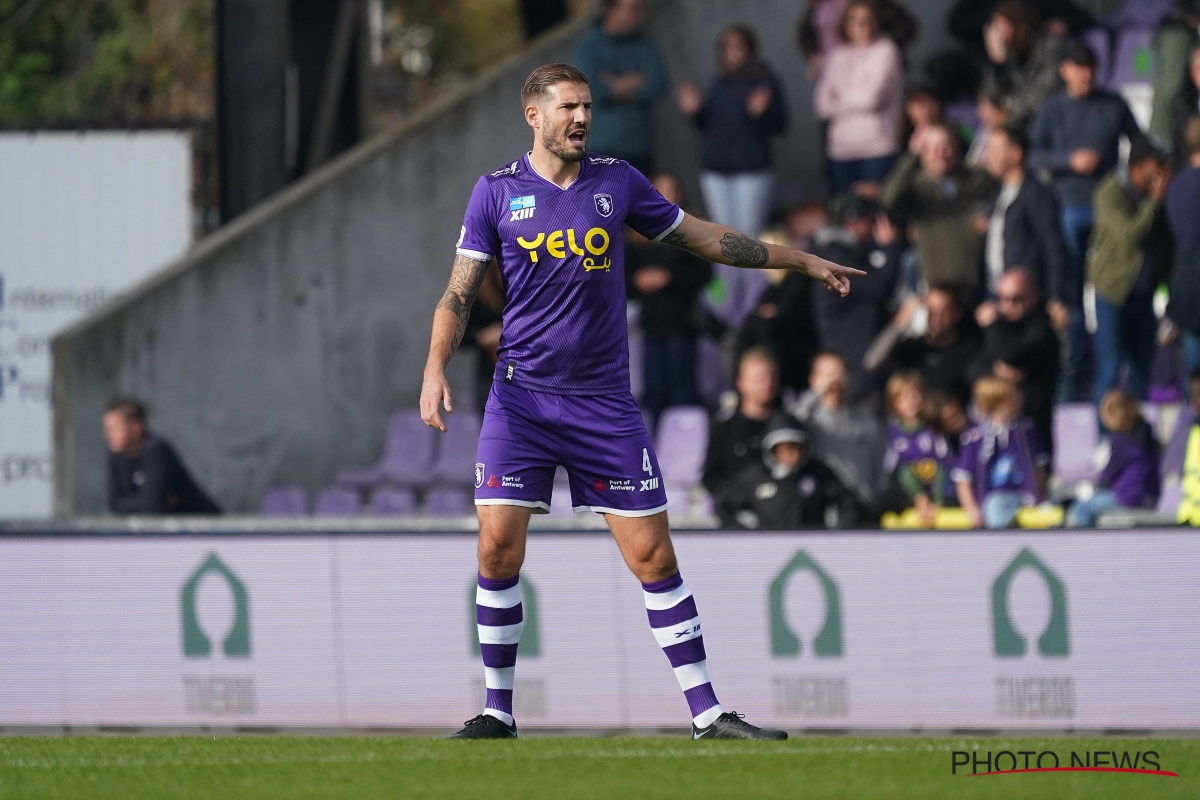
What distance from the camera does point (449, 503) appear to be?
13.4 meters

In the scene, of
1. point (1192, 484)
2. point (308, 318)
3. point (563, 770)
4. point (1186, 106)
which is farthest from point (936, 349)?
point (563, 770)

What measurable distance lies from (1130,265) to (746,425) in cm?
290

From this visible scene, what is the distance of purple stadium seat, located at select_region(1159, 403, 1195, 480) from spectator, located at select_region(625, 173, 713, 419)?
128 inches

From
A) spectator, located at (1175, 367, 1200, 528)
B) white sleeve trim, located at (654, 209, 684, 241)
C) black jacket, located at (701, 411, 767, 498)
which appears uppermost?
white sleeve trim, located at (654, 209, 684, 241)

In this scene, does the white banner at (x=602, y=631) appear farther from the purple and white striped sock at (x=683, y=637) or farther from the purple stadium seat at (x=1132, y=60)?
the purple stadium seat at (x=1132, y=60)

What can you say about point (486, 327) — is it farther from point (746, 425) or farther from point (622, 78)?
point (746, 425)

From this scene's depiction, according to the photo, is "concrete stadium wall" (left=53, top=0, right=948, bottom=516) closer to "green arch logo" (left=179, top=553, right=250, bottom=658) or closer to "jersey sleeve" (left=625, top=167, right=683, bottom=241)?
"green arch logo" (left=179, top=553, right=250, bottom=658)

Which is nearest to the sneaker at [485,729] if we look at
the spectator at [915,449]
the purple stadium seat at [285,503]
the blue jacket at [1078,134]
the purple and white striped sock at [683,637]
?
the purple and white striped sock at [683,637]

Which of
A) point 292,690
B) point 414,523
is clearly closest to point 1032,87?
point 414,523

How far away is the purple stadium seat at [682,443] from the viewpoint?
41.2ft

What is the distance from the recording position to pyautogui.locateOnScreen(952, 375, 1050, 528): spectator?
1070 cm

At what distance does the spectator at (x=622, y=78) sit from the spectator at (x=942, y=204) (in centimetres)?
221

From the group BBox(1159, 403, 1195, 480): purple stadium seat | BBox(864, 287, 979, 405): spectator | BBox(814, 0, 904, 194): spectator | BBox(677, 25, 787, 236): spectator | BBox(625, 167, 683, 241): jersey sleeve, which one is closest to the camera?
BBox(625, 167, 683, 241): jersey sleeve

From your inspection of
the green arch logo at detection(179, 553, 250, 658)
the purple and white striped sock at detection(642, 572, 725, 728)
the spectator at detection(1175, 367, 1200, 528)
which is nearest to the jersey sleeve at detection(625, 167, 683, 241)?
the purple and white striped sock at detection(642, 572, 725, 728)
